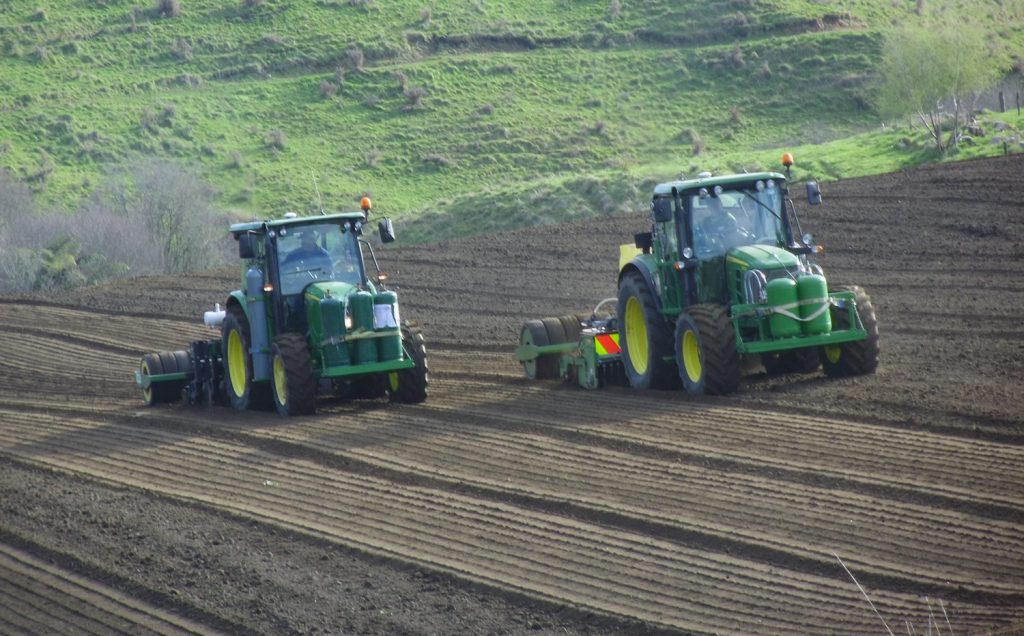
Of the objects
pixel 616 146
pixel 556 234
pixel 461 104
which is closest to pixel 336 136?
pixel 461 104

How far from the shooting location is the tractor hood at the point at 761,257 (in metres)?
15.4

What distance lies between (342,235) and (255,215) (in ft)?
95.7

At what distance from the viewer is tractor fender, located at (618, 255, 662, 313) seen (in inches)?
658

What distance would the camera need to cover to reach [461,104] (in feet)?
181

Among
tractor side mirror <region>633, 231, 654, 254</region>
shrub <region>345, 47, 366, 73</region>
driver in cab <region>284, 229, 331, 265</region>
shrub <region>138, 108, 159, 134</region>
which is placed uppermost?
shrub <region>345, 47, 366, 73</region>

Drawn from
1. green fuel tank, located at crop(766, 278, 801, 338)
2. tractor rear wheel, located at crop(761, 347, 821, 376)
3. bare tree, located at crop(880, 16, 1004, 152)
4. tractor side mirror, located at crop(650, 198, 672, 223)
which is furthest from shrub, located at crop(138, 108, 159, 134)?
green fuel tank, located at crop(766, 278, 801, 338)

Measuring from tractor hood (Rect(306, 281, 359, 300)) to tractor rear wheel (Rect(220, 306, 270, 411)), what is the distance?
1110mm

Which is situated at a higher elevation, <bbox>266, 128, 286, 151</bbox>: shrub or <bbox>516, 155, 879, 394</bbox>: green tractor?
<bbox>266, 128, 286, 151</bbox>: shrub

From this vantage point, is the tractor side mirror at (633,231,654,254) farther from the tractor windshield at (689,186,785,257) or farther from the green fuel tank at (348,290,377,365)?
the green fuel tank at (348,290,377,365)

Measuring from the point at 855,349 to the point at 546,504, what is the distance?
17.7 ft

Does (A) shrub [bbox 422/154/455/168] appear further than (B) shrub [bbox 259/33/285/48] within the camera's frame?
No

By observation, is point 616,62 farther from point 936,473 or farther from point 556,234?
point 936,473

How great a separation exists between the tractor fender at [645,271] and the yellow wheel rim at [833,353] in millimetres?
1856

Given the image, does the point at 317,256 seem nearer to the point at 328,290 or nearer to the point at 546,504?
the point at 328,290
